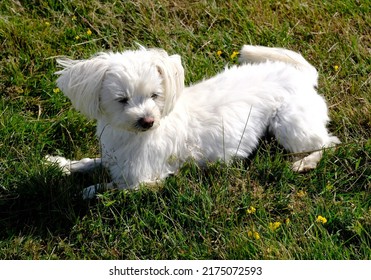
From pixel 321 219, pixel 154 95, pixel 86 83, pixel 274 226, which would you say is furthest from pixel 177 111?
pixel 321 219

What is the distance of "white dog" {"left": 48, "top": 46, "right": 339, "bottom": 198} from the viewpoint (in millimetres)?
4035

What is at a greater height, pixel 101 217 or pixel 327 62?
pixel 327 62

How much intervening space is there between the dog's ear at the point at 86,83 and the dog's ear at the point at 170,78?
1.11 feet

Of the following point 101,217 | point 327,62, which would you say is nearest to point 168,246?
point 101,217

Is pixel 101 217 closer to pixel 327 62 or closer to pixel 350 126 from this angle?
pixel 350 126

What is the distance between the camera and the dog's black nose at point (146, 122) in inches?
158

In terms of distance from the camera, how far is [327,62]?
18.0 ft

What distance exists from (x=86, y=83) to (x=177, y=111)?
26.8 inches

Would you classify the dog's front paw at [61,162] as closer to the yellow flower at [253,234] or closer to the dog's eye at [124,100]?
the dog's eye at [124,100]

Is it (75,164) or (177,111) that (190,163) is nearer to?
(177,111)

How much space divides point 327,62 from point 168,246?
7.55 feet

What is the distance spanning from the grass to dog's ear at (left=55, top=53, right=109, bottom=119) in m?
0.54

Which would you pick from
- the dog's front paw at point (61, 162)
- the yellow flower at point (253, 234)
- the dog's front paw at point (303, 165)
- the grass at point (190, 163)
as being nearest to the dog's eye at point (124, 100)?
the grass at point (190, 163)

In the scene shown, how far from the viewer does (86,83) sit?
4.02 m
